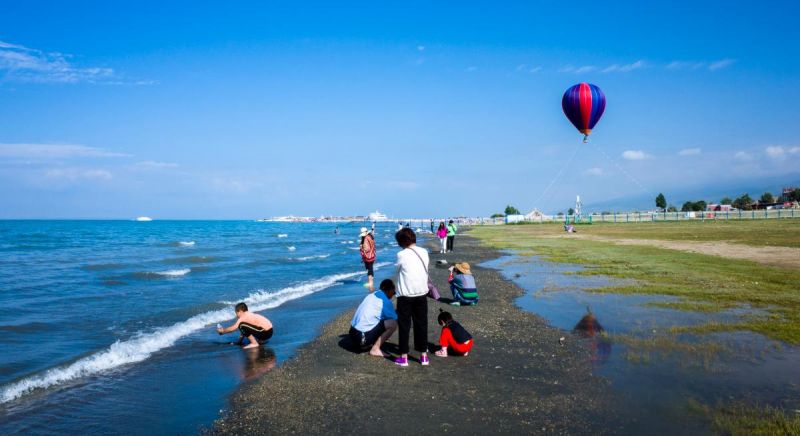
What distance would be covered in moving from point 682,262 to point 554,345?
15.6 metres

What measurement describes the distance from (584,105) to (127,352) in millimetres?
29277

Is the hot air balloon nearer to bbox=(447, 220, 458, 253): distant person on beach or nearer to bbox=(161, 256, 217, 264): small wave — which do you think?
bbox=(447, 220, 458, 253): distant person on beach

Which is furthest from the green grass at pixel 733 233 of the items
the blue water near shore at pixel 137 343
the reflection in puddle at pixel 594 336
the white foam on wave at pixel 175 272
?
the white foam on wave at pixel 175 272

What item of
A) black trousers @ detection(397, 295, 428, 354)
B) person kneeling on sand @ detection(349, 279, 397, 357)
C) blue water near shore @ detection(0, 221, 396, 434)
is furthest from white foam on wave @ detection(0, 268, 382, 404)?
black trousers @ detection(397, 295, 428, 354)

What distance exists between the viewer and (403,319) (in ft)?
Result: 25.3

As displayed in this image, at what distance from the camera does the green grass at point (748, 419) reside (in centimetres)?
496

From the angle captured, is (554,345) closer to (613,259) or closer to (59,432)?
(59,432)

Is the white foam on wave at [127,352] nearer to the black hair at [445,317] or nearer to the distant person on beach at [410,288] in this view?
the distant person on beach at [410,288]

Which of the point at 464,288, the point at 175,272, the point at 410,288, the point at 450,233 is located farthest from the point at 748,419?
the point at 175,272

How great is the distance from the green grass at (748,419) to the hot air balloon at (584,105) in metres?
28.2

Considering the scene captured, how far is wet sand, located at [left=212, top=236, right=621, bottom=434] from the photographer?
5.45 m

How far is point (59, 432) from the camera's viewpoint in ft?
19.4

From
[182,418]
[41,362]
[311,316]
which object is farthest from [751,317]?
[41,362]

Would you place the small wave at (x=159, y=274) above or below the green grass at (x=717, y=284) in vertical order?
below
